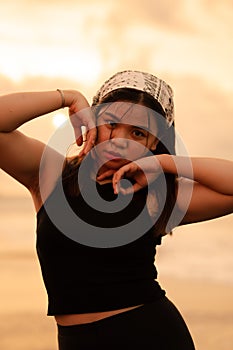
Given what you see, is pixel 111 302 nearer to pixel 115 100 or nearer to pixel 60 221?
pixel 60 221

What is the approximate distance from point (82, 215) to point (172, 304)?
648 millimetres

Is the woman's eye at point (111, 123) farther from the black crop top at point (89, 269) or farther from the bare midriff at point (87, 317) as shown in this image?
the bare midriff at point (87, 317)

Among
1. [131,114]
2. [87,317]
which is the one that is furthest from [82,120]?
[87,317]

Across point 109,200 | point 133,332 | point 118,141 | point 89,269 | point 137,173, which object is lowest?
point 133,332

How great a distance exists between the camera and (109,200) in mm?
4477

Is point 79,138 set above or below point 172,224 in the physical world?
above

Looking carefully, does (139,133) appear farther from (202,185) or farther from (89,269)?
(89,269)

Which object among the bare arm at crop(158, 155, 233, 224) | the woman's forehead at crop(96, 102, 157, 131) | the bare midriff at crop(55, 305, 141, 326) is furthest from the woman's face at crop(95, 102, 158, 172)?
the bare midriff at crop(55, 305, 141, 326)

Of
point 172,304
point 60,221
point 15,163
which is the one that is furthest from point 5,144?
point 172,304

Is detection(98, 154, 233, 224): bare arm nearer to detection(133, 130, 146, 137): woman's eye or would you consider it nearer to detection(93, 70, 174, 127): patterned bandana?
detection(133, 130, 146, 137): woman's eye

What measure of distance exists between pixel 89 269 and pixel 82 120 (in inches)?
27.8

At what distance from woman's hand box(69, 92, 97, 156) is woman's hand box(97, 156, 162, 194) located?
0.19m

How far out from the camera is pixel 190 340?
14.9 feet

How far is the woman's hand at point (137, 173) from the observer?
429 centimetres
